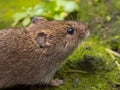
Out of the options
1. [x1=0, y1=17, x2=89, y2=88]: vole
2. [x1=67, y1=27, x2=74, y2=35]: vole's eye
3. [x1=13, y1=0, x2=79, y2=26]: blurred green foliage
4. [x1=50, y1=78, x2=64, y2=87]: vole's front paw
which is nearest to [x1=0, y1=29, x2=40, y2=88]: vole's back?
[x1=0, y1=17, x2=89, y2=88]: vole

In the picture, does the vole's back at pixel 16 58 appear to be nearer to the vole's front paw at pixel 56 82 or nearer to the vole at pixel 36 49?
the vole at pixel 36 49

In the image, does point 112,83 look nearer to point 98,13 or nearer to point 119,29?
point 119,29

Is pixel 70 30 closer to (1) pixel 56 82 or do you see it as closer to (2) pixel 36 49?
(2) pixel 36 49

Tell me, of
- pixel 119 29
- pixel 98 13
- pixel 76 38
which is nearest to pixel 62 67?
pixel 76 38

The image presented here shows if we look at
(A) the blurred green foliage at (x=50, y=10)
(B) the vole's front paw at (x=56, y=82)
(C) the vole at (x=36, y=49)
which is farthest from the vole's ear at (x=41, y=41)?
(A) the blurred green foliage at (x=50, y=10)

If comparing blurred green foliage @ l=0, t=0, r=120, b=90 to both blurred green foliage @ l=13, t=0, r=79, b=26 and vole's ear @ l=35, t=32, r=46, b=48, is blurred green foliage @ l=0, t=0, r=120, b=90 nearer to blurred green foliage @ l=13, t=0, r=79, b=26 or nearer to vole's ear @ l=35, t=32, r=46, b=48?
blurred green foliage @ l=13, t=0, r=79, b=26
